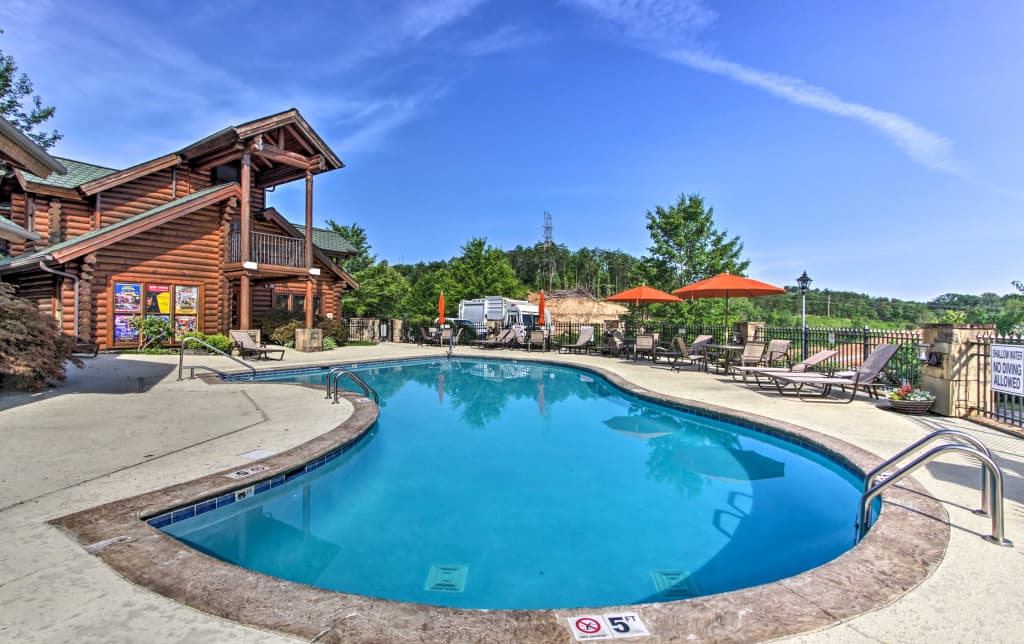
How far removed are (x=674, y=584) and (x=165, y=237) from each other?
56.8 ft

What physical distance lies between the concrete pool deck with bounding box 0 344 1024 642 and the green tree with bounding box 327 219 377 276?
79.7 feet

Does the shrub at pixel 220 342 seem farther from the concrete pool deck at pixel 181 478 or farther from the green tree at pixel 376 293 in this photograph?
the green tree at pixel 376 293

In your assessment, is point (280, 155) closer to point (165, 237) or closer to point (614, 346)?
point (165, 237)

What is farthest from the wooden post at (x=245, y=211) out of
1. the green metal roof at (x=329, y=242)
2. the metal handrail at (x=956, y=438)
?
the metal handrail at (x=956, y=438)

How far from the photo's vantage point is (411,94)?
1975 cm

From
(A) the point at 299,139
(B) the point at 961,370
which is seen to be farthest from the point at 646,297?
(A) the point at 299,139

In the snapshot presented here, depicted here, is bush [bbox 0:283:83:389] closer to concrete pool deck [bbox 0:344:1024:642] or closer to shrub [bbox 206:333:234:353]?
concrete pool deck [bbox 0:344:1024:642]

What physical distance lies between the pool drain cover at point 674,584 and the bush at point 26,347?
9099mm

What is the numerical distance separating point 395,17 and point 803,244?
3220cm

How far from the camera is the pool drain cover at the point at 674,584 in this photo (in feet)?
9.43

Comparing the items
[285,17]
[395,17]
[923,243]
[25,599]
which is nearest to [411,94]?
[395,17]

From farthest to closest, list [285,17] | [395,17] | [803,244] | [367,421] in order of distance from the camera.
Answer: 1. [803,244]
2. [395,17]
3. [285,17]
4. [367,421]

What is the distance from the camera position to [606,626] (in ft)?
6.22

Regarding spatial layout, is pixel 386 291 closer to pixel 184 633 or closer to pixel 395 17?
pixel 395 17
